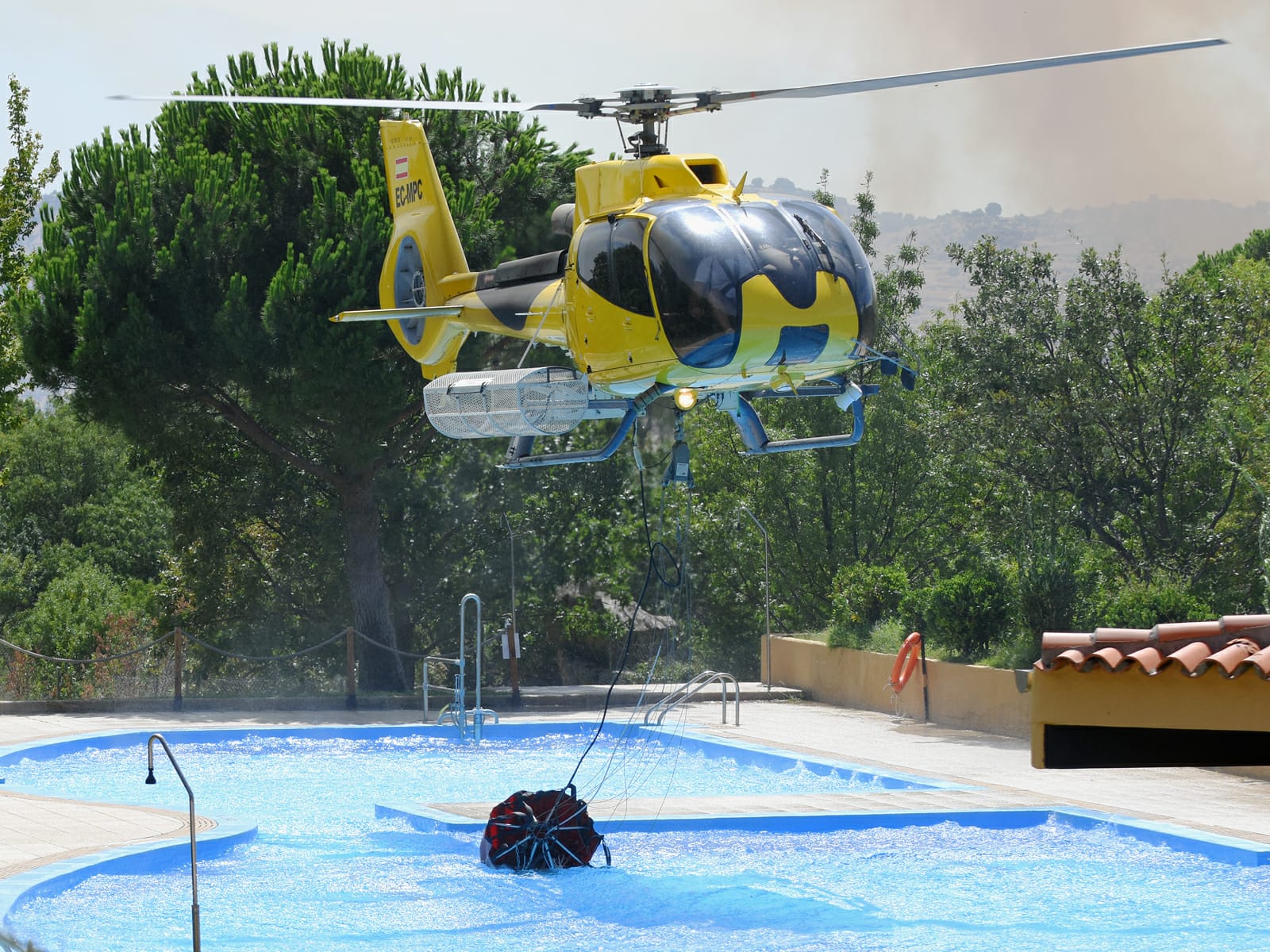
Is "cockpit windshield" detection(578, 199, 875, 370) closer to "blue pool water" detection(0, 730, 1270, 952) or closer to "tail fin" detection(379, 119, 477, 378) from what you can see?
"blue pool water" detection(0, 730, 1270, 952)

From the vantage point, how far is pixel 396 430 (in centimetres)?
2152

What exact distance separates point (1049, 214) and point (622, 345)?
180463 mm

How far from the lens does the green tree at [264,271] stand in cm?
1916

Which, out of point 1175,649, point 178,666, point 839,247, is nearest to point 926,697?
point 839,247

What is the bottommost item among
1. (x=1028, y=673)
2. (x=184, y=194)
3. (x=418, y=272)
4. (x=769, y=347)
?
(x=1028, y=673)

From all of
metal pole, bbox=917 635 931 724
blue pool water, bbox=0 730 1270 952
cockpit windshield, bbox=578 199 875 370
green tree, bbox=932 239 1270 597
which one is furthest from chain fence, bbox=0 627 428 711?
cockpit windshield, bbox=578 199 875 370

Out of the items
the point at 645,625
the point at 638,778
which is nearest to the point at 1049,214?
the point at 645,625

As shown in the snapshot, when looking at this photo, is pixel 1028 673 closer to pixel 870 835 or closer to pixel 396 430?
pixel 870 835

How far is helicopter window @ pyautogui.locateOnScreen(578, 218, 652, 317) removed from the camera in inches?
395

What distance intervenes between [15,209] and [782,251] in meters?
12.8

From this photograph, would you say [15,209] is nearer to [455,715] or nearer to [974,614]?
[455,715]

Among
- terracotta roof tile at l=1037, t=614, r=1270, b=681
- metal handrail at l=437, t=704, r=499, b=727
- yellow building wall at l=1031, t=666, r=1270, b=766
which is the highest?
terracotta roof tile at l=1037, t=614, r=1270, b=681

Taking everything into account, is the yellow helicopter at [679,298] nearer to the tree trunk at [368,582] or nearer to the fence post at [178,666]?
the fence post at [178,666]

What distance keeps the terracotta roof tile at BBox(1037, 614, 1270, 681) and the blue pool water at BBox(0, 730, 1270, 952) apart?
4.01 metres
